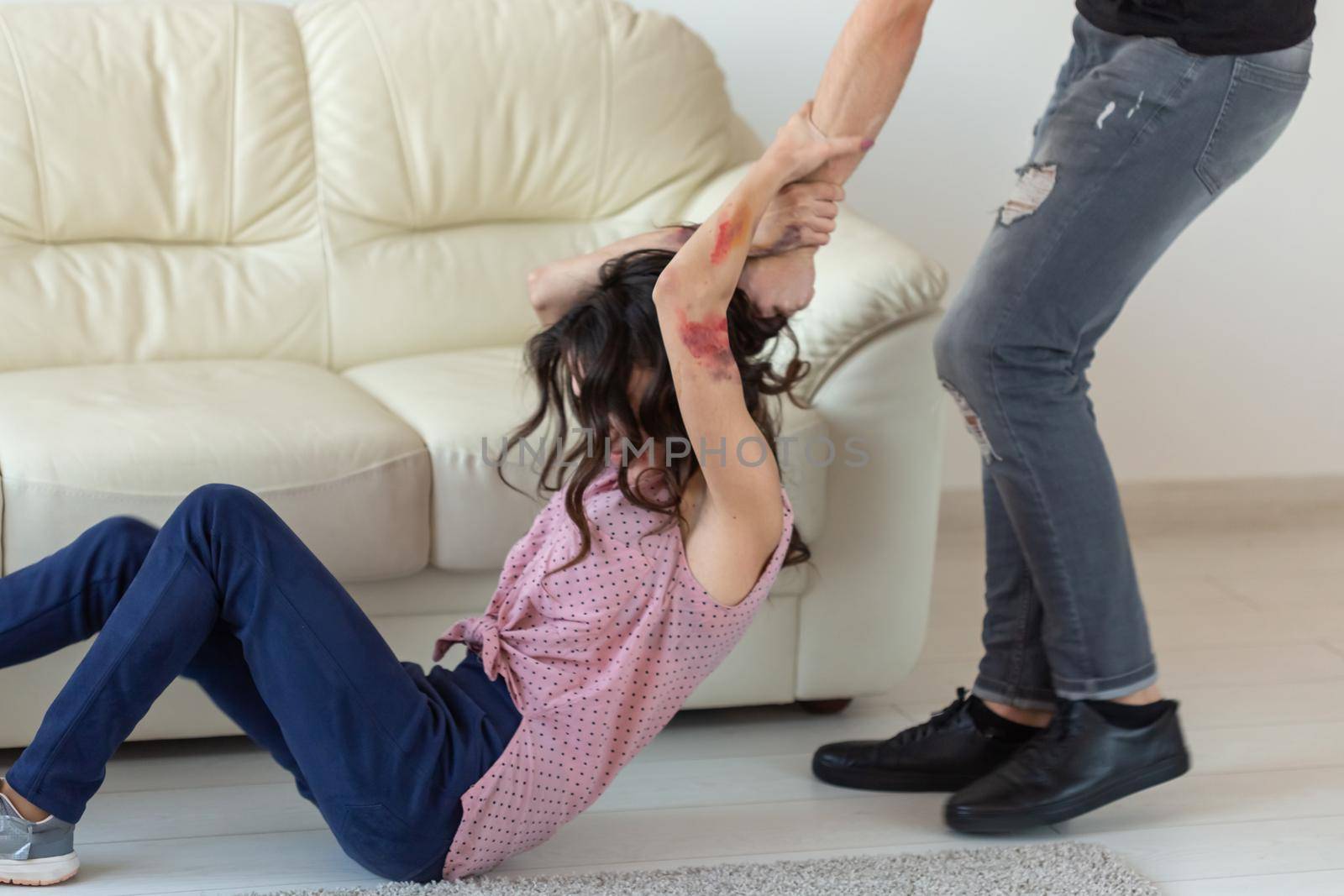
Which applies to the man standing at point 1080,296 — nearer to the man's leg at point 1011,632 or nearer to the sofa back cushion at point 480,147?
the man's leg at point 1011,632

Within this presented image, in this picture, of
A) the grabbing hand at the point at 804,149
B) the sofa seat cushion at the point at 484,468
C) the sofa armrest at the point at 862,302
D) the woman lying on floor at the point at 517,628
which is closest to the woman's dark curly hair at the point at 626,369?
the woman lying on floor at the point at 517,628

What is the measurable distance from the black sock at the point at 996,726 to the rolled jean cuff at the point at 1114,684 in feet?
0.48

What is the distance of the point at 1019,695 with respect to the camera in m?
1.70

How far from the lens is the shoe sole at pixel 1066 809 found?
1.58 m

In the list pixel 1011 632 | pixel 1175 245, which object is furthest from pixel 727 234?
pixel 1175 245

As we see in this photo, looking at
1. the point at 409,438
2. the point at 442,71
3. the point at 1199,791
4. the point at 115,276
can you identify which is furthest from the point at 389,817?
the point at 442,71

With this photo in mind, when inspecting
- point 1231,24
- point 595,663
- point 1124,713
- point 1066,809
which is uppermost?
point 1231,24

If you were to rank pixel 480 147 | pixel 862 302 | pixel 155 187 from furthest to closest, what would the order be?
pixel 480 147
pixel 155 187
pixel 862 302

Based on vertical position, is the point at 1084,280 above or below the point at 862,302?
above

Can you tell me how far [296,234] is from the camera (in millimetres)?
2285

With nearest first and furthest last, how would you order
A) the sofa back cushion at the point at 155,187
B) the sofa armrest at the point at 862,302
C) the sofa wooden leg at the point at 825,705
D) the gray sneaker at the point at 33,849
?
the gray sneaker at the point at 33,849, the sofa armrest at the point at 862,302, the sofa wooden leg at the point at 825,705, the sofa back cushion at the point at 155,187

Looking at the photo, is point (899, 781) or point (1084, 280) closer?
point (1084, 280)

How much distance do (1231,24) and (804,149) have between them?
0.44m

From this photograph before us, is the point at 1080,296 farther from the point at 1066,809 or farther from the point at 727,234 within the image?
the point at 1066,809
